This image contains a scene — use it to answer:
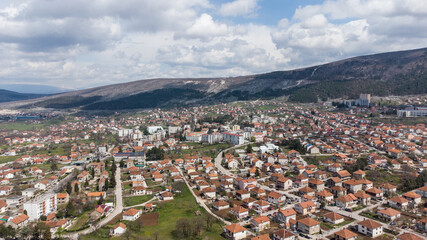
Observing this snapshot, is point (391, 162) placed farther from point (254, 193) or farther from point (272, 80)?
point (272, 80)

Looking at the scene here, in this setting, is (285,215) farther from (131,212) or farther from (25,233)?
(25,233)

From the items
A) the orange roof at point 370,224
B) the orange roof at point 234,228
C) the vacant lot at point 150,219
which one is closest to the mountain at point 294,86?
the orange roof at point 370,224

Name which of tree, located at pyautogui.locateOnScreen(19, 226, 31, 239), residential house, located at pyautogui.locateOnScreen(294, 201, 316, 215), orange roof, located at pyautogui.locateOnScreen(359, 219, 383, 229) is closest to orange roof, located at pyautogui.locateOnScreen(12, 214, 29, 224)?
tree, located at pyautogui.locateOnScreen(19, 226, 31, 239)

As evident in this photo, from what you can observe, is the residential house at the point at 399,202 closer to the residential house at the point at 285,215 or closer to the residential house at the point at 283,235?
the residential house at the point at 285,215

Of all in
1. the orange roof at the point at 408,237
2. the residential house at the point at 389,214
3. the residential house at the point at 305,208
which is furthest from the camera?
the residential house at the point at 305,208

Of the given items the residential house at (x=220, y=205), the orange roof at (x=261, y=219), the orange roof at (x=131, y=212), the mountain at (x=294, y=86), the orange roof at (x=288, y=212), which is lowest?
the residential house at (x=220, y=205)

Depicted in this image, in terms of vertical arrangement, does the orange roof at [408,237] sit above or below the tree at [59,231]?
above

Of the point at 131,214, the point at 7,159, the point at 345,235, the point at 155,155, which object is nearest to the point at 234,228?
the point at 345,235
